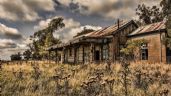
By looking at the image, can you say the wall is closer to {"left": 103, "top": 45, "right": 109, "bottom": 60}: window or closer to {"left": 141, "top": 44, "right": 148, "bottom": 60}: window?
{"left": 141, "top": 44, "right": 148, "bottom": 60}: window

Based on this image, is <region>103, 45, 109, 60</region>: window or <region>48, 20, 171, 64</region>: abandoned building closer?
<region>48, 20, 171, 64</region>: abandoned building

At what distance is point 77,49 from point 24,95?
28.9 metres

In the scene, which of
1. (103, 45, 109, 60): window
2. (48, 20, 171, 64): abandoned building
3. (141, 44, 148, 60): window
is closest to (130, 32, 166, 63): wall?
(48, 20, 171, 64): abandoned building

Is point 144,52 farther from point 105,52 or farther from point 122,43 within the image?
point 105,52

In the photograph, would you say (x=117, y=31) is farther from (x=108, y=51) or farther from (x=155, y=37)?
(x=155, y=37)

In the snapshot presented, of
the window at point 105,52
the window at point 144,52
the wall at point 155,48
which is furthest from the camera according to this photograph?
the window at point 105,52

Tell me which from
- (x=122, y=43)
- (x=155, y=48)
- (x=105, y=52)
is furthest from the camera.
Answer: (x=122, y=43)

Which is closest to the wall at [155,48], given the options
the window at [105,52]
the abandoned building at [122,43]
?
the abandoned building at [122,43]

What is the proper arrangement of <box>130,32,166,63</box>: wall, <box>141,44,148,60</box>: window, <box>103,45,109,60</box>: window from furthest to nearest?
<box>103,45,109,60</box>: window
<box>141,44,148,60</box>: window
<box>130,32,166,63</box>: wall

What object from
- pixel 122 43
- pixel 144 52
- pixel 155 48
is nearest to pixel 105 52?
pixel 122 43

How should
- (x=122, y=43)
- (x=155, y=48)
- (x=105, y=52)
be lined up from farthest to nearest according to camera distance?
(x=122, y=43) → (x=105, y=52) → (x=155, y=48)

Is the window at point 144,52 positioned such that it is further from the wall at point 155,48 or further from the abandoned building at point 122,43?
the wall at point 155,48

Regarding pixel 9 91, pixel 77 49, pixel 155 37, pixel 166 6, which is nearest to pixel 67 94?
pixel 9 91

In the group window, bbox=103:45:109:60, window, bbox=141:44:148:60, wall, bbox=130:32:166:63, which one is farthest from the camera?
window, bbox=103:45:109:60
